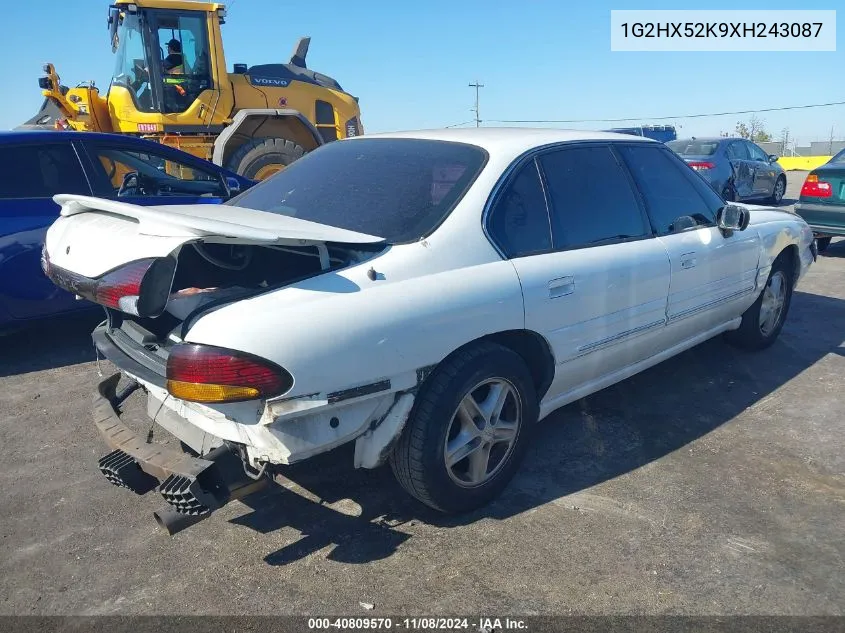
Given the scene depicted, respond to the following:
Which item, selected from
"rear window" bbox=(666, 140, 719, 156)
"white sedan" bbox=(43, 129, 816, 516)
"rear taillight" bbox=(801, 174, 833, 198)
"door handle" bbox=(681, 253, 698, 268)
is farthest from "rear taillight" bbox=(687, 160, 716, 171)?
"door handle" bbox=(681, 253, 698, 268)

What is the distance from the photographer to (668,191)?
12.9 ft

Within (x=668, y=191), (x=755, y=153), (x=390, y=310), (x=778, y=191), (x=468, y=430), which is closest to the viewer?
(x=390, y=310)

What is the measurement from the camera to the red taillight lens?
7.27 ft

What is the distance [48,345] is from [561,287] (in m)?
4.20

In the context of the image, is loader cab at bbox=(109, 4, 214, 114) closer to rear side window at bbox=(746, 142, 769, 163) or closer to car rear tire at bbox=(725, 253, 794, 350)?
car rear tire at bbox=(725, 253, 794, 350)

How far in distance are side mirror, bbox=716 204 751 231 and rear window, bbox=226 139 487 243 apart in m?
1.82

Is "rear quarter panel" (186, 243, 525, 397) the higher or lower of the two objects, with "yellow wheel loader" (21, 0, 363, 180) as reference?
lower

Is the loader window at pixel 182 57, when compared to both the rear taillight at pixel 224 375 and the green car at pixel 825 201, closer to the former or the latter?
the green car at pixel 825 201

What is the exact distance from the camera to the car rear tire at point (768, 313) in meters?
4.73

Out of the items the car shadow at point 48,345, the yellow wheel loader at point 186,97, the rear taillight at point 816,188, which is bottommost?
the car shadow at point 48,345

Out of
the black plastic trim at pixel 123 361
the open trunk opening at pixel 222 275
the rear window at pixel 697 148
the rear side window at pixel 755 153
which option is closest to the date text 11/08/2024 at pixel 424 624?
Answer: the black plastic trim at pixel 123 361

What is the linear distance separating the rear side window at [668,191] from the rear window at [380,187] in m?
1.19

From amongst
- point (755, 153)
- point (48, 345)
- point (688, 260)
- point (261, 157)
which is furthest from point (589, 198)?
point (755, 153)

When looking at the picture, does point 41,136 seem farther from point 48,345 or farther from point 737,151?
point 737,151
